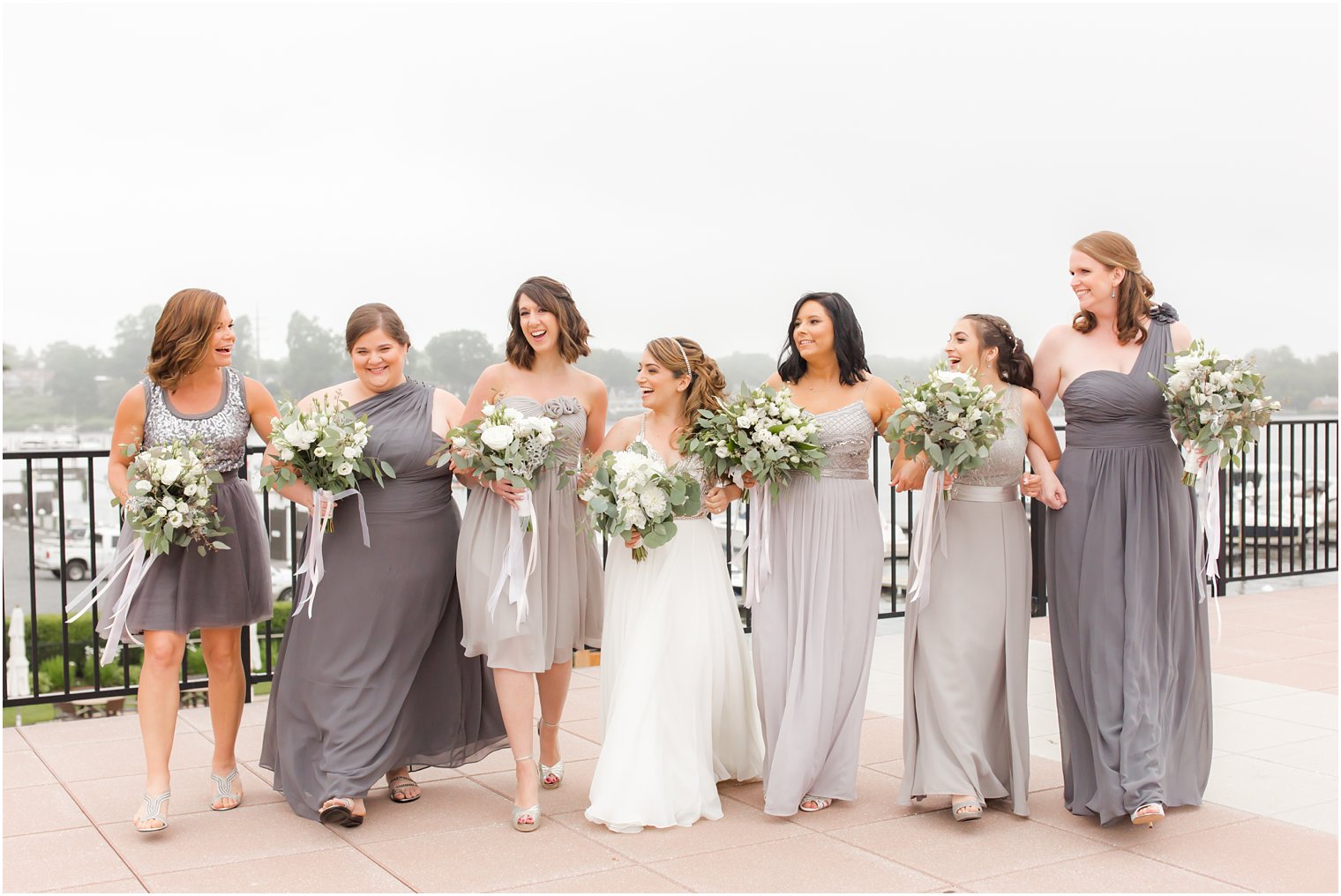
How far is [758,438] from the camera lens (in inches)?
163

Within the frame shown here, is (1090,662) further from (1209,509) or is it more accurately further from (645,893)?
(645,893)

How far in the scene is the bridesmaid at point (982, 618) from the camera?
13.8 ft

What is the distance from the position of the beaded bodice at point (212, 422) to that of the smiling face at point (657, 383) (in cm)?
147

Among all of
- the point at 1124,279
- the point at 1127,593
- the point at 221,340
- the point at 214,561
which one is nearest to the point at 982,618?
the point at 1127,593

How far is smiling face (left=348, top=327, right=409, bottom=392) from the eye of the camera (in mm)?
4293

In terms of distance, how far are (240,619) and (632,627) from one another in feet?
4.69

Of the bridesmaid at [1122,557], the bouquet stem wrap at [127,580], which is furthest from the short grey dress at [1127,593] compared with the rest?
the bouquet stem wrap at [127,580]

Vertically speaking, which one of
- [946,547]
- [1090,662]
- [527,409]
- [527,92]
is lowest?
[1090,662]

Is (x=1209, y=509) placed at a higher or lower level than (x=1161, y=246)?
lower

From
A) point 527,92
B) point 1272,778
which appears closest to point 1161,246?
point 527,92

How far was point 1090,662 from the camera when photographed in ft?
13.7

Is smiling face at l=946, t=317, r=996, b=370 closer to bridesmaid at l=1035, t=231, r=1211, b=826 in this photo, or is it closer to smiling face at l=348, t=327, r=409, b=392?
bridesmaid at l=1035, t=231, r=1211, b=826

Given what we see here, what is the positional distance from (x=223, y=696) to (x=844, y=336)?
265 centimetres

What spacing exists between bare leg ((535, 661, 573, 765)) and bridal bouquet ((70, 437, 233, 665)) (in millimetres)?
1327
